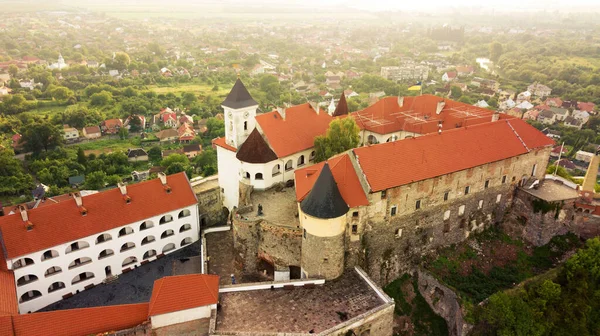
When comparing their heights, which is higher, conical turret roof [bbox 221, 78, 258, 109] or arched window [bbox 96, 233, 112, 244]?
conical turret roof [bbox 221, 78, 258, 109]

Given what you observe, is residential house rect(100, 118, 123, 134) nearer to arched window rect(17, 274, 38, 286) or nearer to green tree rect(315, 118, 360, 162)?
arched window rect(17, 274, 38, 286)

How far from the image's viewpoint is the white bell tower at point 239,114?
42.3m

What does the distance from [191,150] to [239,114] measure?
160 feet

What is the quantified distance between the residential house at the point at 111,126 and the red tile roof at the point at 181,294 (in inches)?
3211

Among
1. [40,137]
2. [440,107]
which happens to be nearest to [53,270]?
[440,107]

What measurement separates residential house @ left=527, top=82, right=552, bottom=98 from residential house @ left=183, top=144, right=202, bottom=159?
362 feet

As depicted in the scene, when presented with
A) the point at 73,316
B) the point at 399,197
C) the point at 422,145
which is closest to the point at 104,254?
the point at 73,316

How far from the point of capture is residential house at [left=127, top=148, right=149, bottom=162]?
84.3m

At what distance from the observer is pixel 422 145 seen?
3744cm

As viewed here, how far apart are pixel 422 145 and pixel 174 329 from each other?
994 inches

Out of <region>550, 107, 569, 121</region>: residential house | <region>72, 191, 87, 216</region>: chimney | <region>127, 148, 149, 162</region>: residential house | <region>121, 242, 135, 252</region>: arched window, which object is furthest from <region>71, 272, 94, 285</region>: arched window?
<region>550, 107, 569, 121</region>: residential house

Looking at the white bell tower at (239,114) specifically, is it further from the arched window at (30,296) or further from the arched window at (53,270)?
the arched window at (30,296)

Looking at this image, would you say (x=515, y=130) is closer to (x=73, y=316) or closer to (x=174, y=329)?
(x=174, y=329)

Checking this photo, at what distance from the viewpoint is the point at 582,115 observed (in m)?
105
